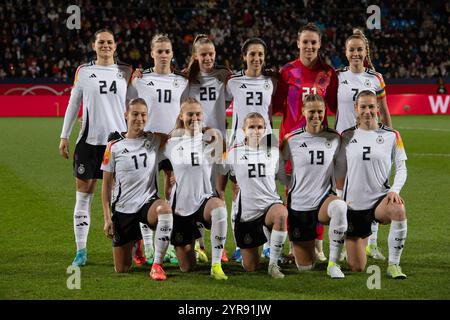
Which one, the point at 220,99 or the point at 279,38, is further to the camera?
the point at 279,38

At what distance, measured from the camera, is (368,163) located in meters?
6.45

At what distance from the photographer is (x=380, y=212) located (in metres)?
6.32

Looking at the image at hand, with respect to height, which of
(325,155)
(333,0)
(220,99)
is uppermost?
(333,0)

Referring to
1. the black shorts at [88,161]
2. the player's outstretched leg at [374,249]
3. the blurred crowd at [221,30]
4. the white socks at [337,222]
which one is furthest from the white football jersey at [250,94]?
the blurred crowd at [221,30]

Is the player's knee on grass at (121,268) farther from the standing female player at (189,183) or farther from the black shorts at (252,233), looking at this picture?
the black shorts at (252,233)

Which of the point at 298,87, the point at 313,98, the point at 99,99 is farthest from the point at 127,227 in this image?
the point at 298,87

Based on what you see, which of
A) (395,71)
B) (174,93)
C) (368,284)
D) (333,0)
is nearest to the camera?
(368,284)

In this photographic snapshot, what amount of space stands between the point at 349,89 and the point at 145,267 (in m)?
2.35

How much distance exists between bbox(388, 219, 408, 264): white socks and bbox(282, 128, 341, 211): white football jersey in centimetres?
61

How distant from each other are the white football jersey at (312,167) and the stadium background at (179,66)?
589mm


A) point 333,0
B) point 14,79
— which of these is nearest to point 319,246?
point 14,79

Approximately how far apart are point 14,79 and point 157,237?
71.8ft

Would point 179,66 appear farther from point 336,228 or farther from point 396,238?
point 396,238
